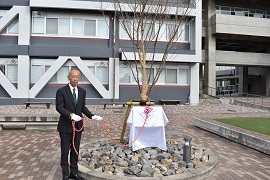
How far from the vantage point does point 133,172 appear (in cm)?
416

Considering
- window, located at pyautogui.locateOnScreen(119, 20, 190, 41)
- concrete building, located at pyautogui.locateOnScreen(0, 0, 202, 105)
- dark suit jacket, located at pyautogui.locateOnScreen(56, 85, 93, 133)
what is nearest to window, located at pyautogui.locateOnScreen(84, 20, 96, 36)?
concrete building, located at pyautogui.locateOnScreen(0, 0, 202, 105)

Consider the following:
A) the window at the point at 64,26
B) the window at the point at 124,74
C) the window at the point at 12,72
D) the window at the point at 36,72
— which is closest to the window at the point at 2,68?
the window at the point at 12,72

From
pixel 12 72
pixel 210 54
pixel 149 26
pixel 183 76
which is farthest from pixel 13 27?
pixel 210 54

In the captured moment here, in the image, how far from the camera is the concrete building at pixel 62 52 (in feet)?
56.2

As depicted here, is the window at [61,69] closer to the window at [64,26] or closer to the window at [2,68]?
the window at [2,68]

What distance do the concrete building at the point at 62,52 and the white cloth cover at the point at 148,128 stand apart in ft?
41.8

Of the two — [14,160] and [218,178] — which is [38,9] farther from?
[218,178]

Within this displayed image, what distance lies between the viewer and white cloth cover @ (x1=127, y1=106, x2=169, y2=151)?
5.18m

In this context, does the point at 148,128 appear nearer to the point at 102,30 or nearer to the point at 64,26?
the point at 102,30

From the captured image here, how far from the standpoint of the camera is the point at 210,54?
23.3 metres

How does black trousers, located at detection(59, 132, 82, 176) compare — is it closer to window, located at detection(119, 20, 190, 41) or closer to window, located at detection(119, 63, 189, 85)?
window, located at detection(119, 20, 190, 41)

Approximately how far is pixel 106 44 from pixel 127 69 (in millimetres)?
2603

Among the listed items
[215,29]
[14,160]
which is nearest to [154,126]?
[14,160]

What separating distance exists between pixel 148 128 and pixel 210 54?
1991 centimetres
